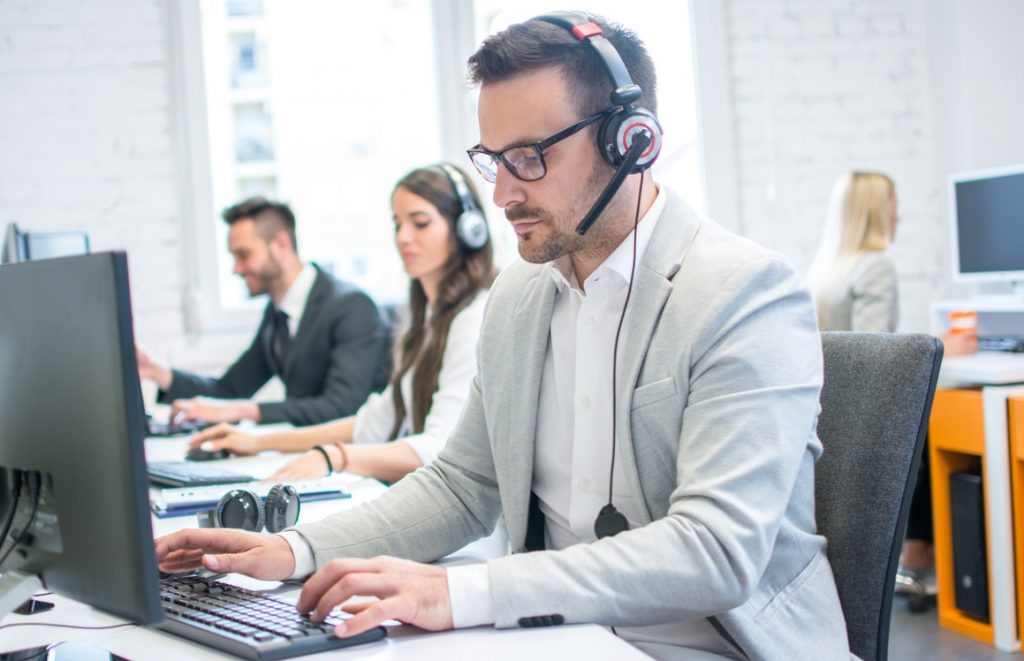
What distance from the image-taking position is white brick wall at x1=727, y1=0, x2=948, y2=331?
14.2 ft

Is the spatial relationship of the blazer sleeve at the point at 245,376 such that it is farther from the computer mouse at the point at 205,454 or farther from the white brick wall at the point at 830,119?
the white brick wall at the point at 830,119

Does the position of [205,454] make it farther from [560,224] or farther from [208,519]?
[560,224]

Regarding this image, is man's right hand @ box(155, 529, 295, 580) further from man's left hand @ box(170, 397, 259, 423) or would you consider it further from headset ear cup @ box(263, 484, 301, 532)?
man's left hand @ box(170, 397, 259, 423)

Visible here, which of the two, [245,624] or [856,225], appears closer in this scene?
[245,624]

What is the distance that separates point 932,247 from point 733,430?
383 cm

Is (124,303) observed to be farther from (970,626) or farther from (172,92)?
(172,92)

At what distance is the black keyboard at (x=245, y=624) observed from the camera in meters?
0.85

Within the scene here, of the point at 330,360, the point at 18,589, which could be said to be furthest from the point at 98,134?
the point at 18,589

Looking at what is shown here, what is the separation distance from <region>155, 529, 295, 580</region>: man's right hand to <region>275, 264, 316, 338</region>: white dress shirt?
2130 millimetres

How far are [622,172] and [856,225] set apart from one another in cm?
283

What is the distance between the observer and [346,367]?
2.96m

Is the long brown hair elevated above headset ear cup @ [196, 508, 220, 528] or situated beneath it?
elevated above

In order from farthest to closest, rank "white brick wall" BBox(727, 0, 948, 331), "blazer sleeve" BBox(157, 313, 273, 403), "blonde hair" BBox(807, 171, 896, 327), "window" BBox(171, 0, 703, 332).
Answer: "white brick wall" BBox(727, 0, 948, 331), "window" BBox(171, 0, 703, 332), "blonde hair" BBox(807, 171, 896, 327), "blazer sleeve" BBox(157, 313, 273, 403)

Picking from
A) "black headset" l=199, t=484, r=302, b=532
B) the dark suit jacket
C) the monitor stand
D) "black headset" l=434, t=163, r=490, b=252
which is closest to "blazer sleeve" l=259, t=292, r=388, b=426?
the dark suit jacket
